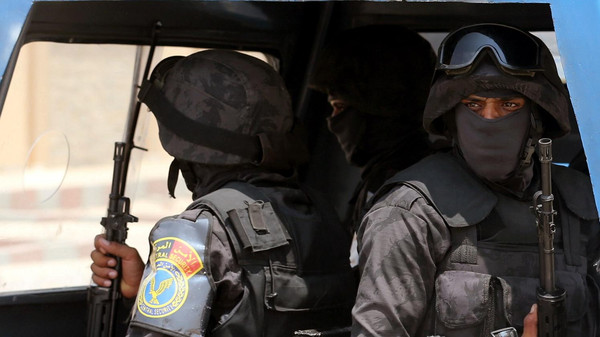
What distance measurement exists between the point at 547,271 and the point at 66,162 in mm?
1935

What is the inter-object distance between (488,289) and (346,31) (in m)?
1.92

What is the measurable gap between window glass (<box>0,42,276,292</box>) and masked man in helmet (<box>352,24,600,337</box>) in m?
1.24

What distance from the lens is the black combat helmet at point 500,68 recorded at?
2.64 metres

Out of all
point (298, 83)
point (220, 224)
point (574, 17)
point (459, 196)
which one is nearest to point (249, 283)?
point (220, 224)

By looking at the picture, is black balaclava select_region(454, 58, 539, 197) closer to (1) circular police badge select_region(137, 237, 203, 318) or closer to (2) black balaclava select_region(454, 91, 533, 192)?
(2) black balaclava select_region(454, 91, 533, 192)

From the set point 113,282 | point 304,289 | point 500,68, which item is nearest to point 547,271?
point 500,68

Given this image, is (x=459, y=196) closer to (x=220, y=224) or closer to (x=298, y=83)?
(x=220, y=224)

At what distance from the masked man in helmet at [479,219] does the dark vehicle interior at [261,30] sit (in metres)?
0.64

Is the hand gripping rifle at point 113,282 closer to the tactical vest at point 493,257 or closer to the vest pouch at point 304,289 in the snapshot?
the vest pouch at point 304,289

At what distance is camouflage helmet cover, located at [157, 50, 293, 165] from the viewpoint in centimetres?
313

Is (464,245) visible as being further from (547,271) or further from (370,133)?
(370,133)

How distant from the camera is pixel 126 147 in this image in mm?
3770

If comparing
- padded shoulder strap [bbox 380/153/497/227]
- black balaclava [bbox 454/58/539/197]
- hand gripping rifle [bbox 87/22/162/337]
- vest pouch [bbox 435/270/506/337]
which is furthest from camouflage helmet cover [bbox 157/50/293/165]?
vest pouch [bbox 435/270/506/337]

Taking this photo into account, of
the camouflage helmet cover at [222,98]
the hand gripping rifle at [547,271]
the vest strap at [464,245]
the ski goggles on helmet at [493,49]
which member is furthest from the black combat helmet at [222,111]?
the hand gripping rifle at [547,271]
